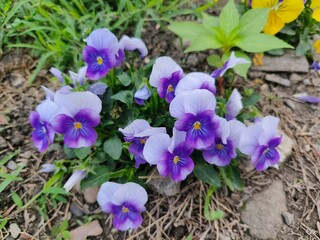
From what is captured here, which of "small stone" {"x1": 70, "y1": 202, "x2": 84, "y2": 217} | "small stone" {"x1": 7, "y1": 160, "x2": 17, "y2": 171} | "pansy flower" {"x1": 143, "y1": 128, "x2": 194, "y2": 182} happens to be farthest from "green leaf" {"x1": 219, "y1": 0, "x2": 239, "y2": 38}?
"small stone" {"x1": 7, "y1": 160, "x2": 17, "y2": 171}

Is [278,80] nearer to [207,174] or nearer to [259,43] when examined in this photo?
[259,43]

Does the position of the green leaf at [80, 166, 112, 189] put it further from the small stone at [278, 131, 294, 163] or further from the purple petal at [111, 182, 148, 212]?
the small stone at [278, 131, 294, 163]

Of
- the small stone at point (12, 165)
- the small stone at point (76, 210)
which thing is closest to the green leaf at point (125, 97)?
the small stone at point (76, 210)

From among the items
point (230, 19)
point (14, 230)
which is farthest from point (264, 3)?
point (14, 230)

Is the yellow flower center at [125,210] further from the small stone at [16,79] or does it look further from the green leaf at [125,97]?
the small stone at [16,79]

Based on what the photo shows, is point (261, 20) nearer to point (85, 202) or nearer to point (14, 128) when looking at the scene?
point (85, 202)
